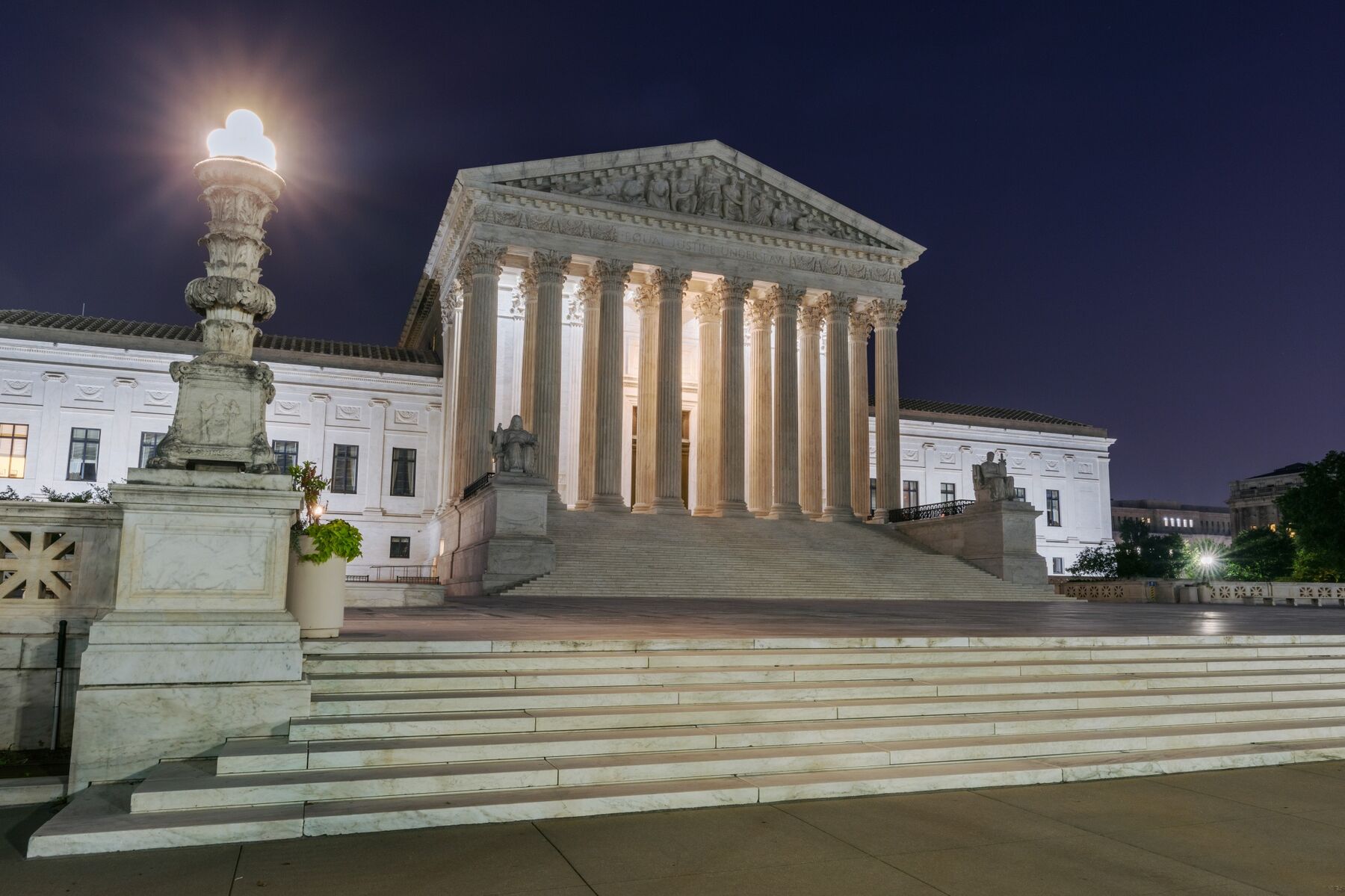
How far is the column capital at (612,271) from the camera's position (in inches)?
1553

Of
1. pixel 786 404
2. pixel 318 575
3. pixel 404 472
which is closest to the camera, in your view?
pixel 318 575

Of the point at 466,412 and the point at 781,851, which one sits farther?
the point at 466,412

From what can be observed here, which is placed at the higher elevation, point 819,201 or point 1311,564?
point 819,201

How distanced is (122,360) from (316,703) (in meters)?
45.2

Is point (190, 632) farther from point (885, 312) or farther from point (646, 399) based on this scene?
point (885, 312)

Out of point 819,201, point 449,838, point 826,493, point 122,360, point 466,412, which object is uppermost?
point 819,201

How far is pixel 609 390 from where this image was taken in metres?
38.7

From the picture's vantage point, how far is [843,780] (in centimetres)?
756

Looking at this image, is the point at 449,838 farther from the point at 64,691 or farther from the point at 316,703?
the point at 64,691

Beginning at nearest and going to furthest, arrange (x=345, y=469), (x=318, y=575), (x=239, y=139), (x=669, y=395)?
(x=239, y=139), (x=318, y=575), (x=669, y=395), (x=345, y=469)

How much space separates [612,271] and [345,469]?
18.8 metres

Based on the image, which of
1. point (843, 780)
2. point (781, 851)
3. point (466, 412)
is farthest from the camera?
point (466, 412)

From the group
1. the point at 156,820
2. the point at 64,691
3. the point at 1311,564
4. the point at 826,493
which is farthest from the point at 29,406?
the point at 1311,564

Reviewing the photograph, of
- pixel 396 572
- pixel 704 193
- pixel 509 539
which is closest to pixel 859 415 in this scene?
pixel 704 193
